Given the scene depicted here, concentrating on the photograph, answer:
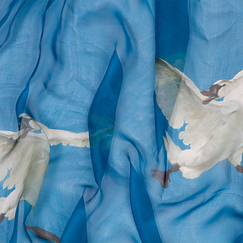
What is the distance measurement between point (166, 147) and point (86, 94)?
0.25 metres

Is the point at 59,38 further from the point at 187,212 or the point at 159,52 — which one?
the point at 187,212

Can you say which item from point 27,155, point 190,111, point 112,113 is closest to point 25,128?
point 27,155

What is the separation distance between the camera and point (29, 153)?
692 millimetres

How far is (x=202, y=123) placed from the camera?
0.67 meters

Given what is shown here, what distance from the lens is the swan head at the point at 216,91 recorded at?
26.3 inches

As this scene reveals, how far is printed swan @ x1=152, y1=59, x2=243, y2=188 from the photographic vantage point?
0.67 meters

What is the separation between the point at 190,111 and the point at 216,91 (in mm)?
83

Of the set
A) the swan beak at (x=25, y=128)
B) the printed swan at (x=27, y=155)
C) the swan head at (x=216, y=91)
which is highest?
the swan head at (x=216, y=91)

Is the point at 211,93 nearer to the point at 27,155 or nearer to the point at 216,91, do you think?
the point at 216,91

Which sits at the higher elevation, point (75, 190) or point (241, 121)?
point (241, 121)

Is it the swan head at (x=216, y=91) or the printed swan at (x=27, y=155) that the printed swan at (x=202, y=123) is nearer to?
the swan head at (x=216, y=91)

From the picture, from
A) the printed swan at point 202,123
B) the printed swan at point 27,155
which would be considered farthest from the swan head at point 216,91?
the printed swan at point 27,155

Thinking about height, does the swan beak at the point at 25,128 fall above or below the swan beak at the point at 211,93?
below

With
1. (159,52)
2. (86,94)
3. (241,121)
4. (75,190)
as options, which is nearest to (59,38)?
(86,94)
